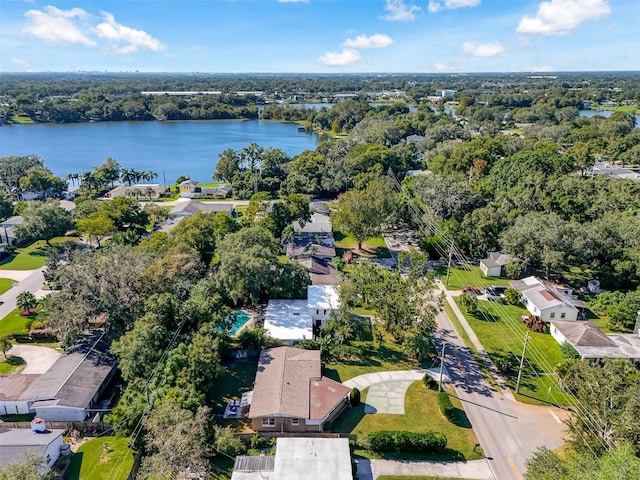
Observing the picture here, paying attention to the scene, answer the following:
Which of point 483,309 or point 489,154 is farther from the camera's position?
point 489,154

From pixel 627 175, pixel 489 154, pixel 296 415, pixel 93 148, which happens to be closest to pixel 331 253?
pixel 296 415

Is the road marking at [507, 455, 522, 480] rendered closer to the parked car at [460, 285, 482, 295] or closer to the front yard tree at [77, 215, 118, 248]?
the parked car at [460, 285, 482, 295]

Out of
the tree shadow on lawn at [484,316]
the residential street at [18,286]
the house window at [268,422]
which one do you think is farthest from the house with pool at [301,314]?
the residential street at [18,286]

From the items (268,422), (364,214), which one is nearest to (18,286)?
(268,422)

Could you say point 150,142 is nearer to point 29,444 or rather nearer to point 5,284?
point 5,284

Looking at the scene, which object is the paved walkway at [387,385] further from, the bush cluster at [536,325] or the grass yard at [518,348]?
the bush cluster at [536,325]

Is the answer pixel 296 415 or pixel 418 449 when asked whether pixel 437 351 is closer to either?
pixel 418 449
